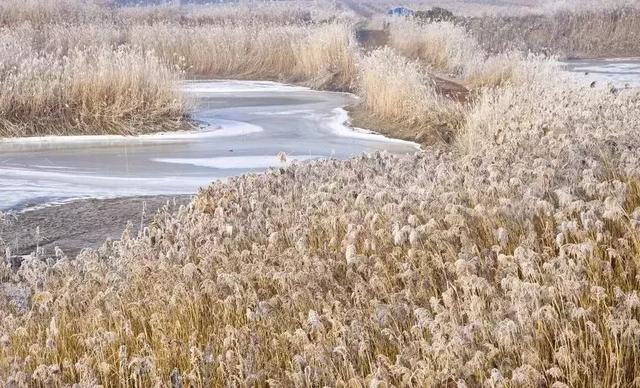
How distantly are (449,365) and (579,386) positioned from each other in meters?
0.41

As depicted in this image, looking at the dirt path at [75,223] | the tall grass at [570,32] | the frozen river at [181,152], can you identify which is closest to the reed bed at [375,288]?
the dirt path at [75,223]

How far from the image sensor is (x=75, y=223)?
6.97m

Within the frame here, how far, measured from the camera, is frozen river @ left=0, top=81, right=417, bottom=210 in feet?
27.7

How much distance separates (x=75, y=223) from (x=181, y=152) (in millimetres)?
3756

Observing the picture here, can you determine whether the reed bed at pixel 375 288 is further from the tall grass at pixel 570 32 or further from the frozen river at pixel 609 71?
the tall grass at pixel 570 32

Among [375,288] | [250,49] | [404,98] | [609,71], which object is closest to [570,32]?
[609,71]

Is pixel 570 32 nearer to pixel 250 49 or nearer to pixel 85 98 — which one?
pixel 250 49

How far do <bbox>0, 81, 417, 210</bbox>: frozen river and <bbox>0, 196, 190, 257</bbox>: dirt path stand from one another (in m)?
0.37

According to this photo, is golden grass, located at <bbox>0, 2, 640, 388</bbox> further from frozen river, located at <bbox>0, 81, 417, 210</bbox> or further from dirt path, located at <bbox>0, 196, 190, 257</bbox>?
frozen river, located at <bbox>0, 81, 417, 210</bbox>

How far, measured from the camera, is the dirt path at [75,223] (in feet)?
21.0

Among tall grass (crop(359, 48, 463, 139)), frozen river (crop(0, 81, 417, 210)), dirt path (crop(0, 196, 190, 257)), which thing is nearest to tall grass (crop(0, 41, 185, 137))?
frozen river (crop(0, 81, 417, 210))

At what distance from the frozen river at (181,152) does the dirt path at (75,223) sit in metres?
0.37

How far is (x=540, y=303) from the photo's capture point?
322cm

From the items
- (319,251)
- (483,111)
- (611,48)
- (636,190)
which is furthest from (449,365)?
(611,48)
